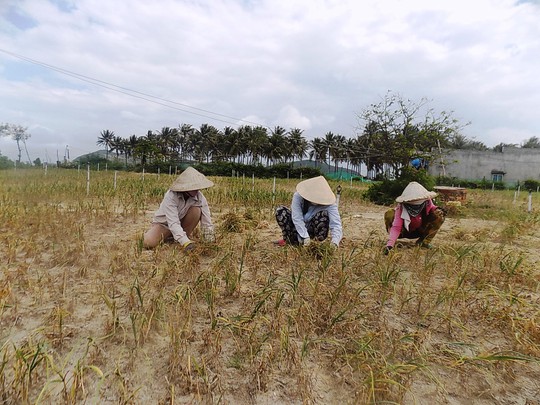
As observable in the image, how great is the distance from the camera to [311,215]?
11.4 feet

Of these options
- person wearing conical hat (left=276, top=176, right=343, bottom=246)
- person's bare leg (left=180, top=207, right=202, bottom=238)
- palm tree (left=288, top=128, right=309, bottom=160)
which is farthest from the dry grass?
palm tree (left=288, top=128, right=309, bottom=160)

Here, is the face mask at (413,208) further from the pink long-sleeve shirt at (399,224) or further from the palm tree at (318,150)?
the palm tree at (318,150)

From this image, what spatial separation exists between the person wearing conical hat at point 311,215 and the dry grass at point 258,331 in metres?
0.31

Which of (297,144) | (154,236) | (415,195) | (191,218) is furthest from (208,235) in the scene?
(297,144)

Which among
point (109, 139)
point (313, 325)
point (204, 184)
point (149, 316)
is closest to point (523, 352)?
point (313, 325)

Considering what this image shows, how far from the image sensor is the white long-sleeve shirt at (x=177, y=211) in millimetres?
3260

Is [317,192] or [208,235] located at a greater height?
[317,192]

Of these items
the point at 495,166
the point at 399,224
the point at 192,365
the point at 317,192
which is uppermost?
the point at 495,166

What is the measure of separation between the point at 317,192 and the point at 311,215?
0.95 feet

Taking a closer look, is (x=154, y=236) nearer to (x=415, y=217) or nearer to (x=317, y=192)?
(x=317, y=192)

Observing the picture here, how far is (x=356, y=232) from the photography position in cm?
490

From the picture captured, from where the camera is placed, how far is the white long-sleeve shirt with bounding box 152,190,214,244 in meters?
3.26

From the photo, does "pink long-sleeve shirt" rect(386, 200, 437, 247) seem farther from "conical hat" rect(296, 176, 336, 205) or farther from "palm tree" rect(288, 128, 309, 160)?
"palm tree" rect(288, 128, 309, 160)

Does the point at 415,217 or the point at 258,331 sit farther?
the point at 415,217
